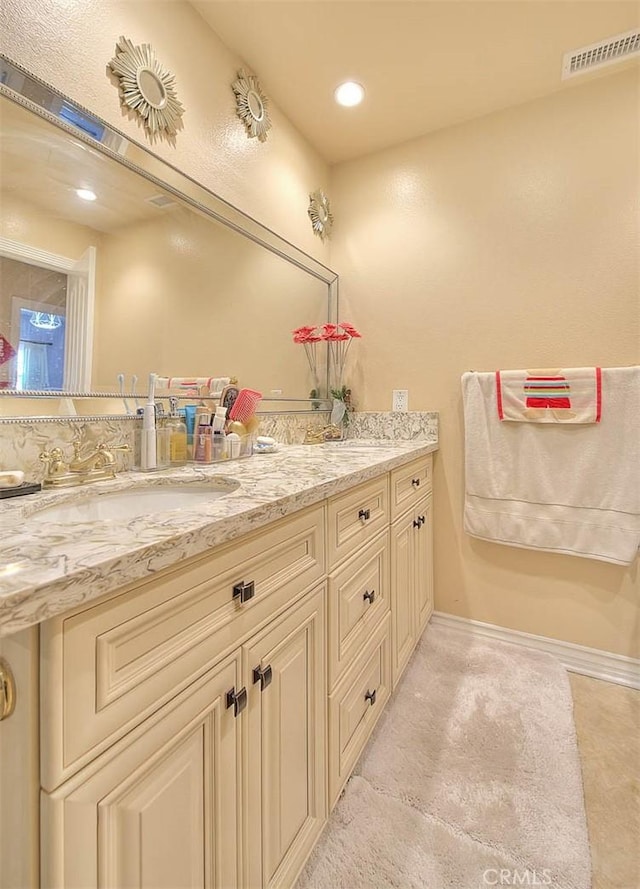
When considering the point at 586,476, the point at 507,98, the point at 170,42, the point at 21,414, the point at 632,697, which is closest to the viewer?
the point at 21,414

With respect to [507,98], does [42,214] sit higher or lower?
lower

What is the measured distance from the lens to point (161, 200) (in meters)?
1.25

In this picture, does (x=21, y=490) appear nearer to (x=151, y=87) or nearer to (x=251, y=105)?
(x=151, y=87)

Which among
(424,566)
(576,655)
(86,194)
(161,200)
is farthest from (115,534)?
(576,655)

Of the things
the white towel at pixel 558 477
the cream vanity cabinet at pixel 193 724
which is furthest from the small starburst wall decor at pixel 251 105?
the cream vanity cabinet at pixel 193 724

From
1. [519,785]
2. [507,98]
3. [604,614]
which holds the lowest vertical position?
[519,785]

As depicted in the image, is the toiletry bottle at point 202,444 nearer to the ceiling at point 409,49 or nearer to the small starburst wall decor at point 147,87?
the small starburst wall decor at point 147,87

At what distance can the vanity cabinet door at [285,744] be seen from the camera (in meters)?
0.73

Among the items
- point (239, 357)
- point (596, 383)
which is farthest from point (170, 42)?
point (596, 383)

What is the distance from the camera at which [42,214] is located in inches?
37.8

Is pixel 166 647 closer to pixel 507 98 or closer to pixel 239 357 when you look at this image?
pixel 239 357

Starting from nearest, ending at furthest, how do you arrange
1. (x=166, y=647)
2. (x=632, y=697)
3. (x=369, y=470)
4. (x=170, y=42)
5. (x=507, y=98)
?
(x=166, y=647), (x=369, y=470), (x=170, y=42), (x=632, y=697), (x=507, y=98)

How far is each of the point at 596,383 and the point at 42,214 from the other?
1870mm

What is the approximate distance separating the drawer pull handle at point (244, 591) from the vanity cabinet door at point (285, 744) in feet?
0.27
